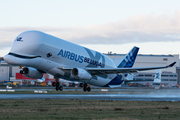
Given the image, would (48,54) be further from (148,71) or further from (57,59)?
(148,71)

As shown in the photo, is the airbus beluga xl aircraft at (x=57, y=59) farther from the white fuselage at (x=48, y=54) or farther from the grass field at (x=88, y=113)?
the grass field at (x=88, y=113)

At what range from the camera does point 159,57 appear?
7500 inches

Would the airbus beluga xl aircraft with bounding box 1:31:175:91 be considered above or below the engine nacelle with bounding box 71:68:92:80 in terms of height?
above

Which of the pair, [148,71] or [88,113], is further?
[148,71]

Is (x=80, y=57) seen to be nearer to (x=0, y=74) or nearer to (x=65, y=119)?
(x=65, y=119)

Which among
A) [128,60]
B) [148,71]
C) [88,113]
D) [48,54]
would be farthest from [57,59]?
[148,71]

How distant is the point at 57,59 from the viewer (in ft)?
134

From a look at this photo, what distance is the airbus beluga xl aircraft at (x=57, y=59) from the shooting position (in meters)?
37.7

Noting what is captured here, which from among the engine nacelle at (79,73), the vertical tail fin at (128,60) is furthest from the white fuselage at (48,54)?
the vertical tail fin at (128,60)

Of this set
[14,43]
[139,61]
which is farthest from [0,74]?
[14,43]

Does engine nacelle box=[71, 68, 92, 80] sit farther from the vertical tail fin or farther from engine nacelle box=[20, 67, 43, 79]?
the vertical tail fin

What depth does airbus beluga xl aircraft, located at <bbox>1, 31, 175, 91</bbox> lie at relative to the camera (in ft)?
124

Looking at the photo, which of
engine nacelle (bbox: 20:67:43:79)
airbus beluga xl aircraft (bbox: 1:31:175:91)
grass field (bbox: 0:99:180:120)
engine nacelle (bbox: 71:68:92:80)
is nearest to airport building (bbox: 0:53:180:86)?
airbus beluga xl aircraft (bbox: 1:31:175:91)

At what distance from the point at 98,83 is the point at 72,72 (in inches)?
346
